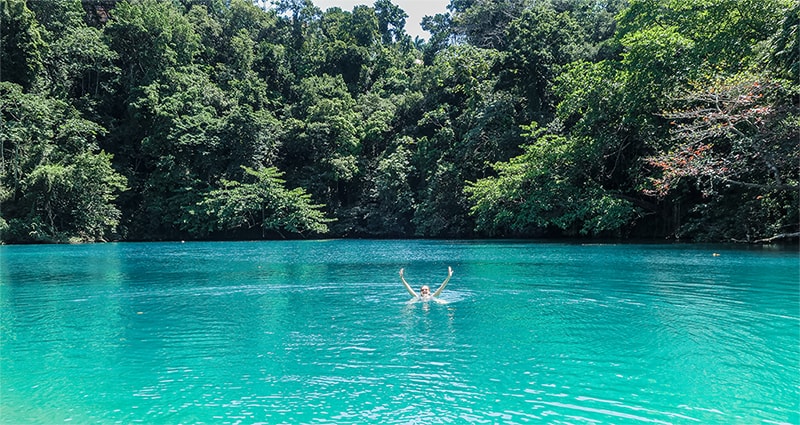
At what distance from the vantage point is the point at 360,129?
50.3 m

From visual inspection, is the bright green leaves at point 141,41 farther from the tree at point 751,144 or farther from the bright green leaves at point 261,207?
the tree at point 751,144

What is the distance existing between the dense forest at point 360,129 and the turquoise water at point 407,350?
13.0m

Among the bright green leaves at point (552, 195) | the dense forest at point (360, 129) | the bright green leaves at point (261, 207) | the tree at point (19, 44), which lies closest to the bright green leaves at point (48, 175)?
the dense forest at point (360, 129)

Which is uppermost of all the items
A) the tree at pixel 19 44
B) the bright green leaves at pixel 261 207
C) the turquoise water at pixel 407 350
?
the tree at pixel 19 44

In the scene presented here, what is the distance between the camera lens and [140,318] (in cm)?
1187

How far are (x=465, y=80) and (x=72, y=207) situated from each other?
30233 millimetres

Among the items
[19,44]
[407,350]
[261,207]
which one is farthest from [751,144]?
[19,44]

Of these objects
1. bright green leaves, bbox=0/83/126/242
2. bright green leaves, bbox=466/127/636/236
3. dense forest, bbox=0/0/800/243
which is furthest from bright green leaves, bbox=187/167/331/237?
bright green leaves, bbox=466/127/636/236

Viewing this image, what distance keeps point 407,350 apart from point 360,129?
42484 mm

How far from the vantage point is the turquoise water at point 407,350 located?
648 centimetres

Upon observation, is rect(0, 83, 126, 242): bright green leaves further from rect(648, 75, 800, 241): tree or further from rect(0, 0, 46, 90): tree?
rect(648, 75, 800, 241): tree

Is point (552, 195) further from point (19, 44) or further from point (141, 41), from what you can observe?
point (19, 44)

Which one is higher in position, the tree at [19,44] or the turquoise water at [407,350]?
the tree at [19,44]

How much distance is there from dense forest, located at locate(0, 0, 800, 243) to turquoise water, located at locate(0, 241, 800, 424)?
13.0m
